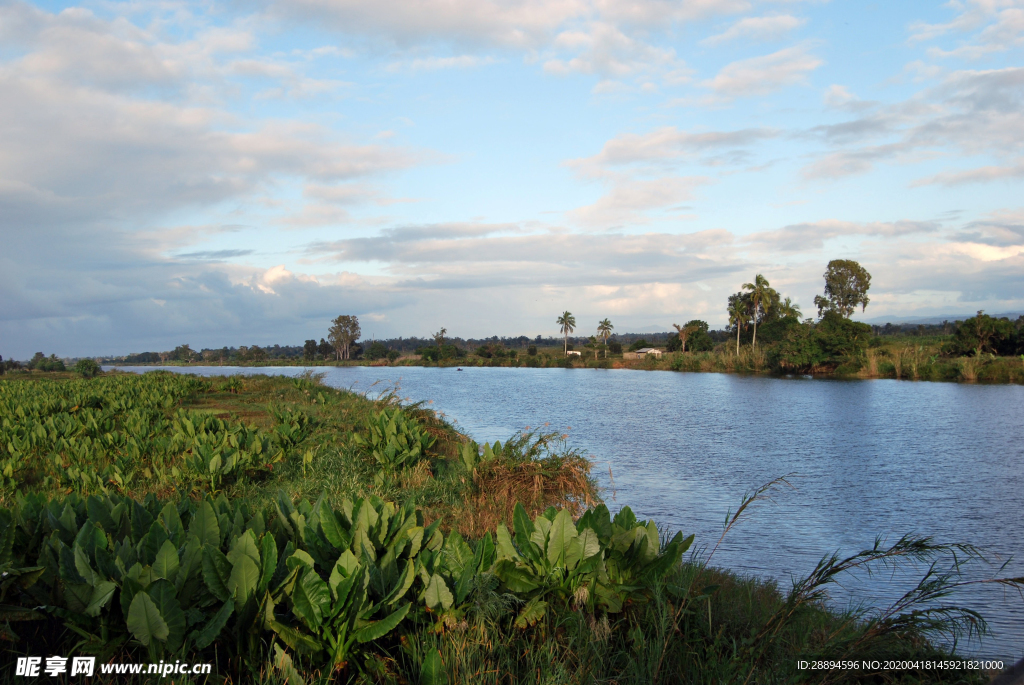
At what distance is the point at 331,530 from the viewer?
3.22 meters

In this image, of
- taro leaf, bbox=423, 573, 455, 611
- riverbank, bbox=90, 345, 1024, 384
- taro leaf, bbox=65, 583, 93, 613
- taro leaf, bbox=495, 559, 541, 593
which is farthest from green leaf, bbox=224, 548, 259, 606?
riverbank, bbox=90, 345, 1024, 384

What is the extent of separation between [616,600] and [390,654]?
1.23 meters

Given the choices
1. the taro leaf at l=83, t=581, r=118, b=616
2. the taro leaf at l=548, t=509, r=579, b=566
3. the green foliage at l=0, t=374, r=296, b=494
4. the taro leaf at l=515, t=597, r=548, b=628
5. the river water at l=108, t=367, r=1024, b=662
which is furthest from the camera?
the river water at l=108, t=367, r=1024, b=662

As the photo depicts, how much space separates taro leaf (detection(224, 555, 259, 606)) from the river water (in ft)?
17.1

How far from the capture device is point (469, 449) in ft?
24.9

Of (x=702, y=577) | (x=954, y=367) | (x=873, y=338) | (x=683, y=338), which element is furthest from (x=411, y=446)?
(x=683, y=338)

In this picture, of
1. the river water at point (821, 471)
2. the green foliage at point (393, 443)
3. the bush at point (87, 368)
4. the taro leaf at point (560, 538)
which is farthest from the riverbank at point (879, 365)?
the bush at point (87, 368)

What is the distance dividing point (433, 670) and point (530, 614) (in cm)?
82

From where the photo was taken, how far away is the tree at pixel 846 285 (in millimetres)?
76312

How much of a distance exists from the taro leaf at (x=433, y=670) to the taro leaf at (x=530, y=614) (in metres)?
0.73

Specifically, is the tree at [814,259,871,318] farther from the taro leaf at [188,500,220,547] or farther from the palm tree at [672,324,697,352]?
the taro leaf at [188,500,220,547]

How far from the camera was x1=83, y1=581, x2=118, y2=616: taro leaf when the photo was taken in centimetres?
253

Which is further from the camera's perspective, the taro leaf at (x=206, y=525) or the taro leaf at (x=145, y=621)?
the taro leaf at (x=206, y=525)

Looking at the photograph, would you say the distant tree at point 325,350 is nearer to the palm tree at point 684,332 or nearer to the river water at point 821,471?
the palm tree at point 684,332
